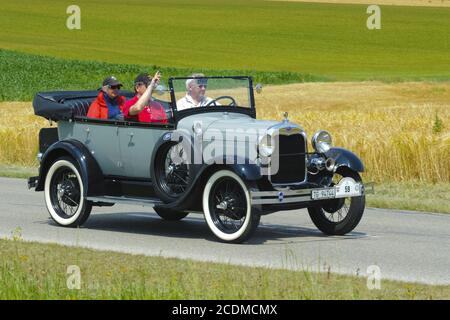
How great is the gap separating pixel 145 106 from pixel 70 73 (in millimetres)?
43467

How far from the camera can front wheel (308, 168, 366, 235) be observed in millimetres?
13297

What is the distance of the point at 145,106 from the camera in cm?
1391

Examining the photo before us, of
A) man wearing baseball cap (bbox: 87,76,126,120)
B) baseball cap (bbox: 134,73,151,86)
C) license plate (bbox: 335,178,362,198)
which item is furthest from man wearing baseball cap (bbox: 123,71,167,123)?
license plate (bbox: 335,178,362,198)

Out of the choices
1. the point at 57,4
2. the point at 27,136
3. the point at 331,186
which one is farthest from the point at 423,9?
the point at 331,186

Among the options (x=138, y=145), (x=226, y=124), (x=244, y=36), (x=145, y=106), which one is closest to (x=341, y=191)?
(x=226, y=124)

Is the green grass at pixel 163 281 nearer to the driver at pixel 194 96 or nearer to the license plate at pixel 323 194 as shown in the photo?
the license plate at pixel 323 194

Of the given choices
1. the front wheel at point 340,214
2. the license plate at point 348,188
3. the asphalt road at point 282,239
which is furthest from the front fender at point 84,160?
the license plate at point 348,188

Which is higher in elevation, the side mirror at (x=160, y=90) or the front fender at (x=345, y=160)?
the side mirror at (x=160, y=90)

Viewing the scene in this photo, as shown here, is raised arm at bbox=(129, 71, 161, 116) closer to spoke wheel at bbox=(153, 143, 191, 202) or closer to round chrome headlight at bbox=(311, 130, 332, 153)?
spoke wheel at bbox=(153, 143, 191, 202)

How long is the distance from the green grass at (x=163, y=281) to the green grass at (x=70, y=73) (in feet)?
126

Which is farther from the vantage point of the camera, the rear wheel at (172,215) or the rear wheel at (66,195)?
the rear wheel at (172,215)

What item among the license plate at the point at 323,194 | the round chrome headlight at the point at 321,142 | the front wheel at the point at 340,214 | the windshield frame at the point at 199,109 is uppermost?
the windshield frame at the point at 199,109

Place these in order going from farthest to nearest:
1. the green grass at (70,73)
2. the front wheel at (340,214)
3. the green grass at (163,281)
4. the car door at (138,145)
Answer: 1. the green grass at (70,73)
2. the car door at (138,145)
3. the front wheel at (340,214)
4. the green grass at (163,281)

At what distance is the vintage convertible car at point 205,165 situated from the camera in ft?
41.5
